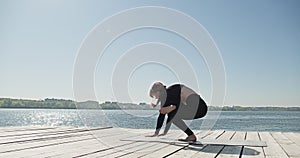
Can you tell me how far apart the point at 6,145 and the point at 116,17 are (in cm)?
378

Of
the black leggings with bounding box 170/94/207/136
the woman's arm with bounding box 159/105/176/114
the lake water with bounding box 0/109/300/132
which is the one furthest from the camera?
the lake water with bounding box 0/109/300/132

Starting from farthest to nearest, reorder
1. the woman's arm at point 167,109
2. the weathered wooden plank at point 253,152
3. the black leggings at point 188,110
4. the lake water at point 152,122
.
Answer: the lake water at point 152,122 → the black leggings at point 188,110 → the woman's arm at point 167,109 → the weathered wooden plank at point 253,152

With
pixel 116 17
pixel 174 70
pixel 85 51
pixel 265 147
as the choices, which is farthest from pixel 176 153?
pixel 116 17

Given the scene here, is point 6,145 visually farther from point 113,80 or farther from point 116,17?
point 116,17

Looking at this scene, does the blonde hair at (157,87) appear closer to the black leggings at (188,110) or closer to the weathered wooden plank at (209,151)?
A: the black leggings at (188,110)

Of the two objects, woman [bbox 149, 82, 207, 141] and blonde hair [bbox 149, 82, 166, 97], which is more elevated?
blonde hair [bbox 149, 82, 166, 97]

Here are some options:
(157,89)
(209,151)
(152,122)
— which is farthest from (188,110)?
(152,122)

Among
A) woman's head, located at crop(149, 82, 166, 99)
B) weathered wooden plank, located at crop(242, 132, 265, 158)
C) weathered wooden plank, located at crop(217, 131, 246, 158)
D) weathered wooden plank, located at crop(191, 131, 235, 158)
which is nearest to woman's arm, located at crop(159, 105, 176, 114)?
woman's head, located at crop(149, 82, 166, 99)

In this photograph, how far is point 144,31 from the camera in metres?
7.50

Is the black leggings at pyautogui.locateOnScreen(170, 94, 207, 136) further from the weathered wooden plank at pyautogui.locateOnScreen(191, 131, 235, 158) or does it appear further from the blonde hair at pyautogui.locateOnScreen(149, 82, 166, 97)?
the weathered wooden plank at pyautogui.locateOnScreen(191, 131, 235, 158)

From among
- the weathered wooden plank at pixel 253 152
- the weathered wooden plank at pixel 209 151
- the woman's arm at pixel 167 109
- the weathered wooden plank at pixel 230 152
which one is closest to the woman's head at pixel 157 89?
the woman's arm at pixel 167 109

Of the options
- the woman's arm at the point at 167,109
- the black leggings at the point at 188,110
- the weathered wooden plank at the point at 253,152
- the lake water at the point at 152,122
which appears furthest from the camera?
the lake water at the point at 152,122

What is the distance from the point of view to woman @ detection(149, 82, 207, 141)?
192 inches

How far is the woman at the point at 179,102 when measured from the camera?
16.0ft
